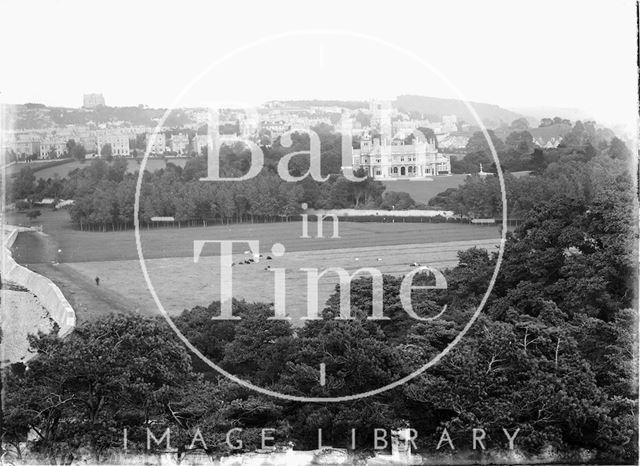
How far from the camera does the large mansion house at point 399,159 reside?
62.4 ft

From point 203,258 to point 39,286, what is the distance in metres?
3.02

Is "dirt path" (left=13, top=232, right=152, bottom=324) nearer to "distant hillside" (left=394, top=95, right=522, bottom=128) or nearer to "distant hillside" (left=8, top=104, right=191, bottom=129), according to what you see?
"distant hillside" (left=8, top=104, right=191, bottom=129)

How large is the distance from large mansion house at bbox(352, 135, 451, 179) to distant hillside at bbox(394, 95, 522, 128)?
26.3 inches

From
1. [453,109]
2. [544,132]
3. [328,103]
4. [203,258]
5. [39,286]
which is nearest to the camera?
[39,286]

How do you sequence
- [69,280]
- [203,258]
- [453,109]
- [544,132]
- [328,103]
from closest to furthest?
[69,280] < [203,258] < [328,103] < [453,109] < [544,132]

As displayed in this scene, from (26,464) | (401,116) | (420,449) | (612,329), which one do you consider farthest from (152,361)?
(401,116)

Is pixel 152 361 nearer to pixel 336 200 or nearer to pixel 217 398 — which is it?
pixel 217 398

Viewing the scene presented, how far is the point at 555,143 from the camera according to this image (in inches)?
843

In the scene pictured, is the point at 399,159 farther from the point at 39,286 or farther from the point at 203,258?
the point at 39,286

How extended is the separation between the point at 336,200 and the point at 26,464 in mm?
11612

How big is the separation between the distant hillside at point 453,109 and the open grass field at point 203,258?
2219 millimetres

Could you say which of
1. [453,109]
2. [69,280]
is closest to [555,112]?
[453,109]

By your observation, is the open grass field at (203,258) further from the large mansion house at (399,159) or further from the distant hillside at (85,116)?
the distant hillside at (85,116)

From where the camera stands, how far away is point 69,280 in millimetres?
16031
